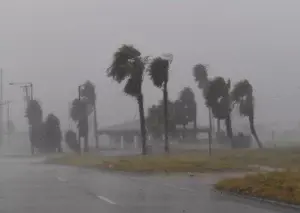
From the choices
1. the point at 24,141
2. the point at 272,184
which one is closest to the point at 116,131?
the point at 24,141

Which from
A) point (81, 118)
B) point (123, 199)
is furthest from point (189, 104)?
point (123, 199)

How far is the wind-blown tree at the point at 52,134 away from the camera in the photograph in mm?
92312

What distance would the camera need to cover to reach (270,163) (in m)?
42.9

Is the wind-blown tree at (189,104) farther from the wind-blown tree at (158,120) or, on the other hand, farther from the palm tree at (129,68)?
the palm tree at (129,68)

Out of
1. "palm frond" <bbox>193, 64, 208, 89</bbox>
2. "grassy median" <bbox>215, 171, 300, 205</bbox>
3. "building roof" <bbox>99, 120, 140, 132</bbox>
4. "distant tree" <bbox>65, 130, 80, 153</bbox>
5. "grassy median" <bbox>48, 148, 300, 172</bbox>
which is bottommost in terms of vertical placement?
"grassy median" <bbox>48, 148, 300, 172</bbox>

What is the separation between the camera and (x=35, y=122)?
318 ft

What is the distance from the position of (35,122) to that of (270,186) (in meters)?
78.1

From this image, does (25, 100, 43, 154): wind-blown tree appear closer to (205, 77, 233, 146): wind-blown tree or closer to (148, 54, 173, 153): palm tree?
(205, 77, 233, 146): wind-blown tree

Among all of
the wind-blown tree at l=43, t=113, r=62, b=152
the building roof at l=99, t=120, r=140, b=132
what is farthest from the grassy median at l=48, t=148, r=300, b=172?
the building roof at l=99, t=120, r=140, b=132

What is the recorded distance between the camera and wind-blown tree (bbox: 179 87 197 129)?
3642 inches

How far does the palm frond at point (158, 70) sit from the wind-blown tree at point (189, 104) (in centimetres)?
3800

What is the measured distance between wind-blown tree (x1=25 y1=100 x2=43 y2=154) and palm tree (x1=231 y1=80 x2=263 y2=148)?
38064 mm

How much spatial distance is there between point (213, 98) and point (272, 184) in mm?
45805

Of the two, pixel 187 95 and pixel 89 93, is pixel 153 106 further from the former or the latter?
pixel 89 93
